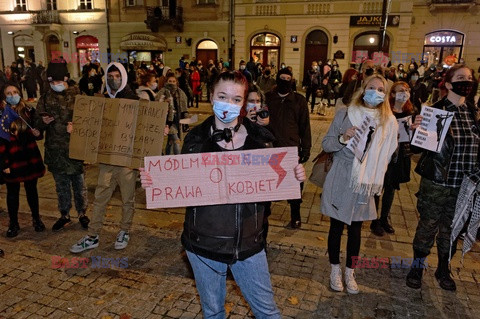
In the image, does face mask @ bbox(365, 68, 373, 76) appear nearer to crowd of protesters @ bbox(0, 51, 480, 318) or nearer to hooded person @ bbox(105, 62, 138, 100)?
crowd of protesters @ bbox(0, 51, 480, 318)

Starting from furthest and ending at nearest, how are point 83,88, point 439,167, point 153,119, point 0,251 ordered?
point 83,88 < point 0,251 < point 153,119 < point 439,167

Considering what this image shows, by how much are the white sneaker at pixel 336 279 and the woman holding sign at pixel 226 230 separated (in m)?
1.61

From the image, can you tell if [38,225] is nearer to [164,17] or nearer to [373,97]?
[373,97]

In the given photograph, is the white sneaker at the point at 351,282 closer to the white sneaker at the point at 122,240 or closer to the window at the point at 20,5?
the white sneaker at the point at 122,240

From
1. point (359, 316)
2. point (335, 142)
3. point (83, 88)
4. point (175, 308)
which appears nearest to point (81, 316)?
point (175, 308)

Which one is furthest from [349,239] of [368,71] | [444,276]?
[368,71]

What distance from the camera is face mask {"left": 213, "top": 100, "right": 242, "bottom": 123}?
8.42 feet

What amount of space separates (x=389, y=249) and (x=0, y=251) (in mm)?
4774

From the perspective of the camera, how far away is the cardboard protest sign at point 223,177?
8.48 feet

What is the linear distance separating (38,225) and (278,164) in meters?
4.17

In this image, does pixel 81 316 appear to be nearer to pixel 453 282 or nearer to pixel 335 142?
pixel 335 142

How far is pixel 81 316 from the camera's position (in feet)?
11.9

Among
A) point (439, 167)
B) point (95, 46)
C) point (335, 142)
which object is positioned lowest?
point (439, 167)

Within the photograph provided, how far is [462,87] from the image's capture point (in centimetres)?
382
